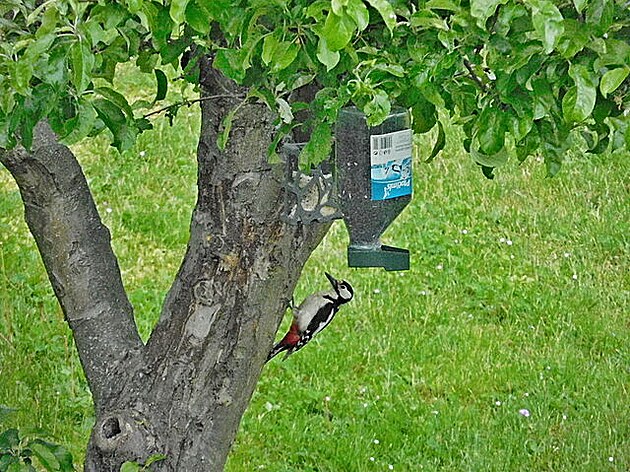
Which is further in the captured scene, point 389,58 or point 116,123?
point 116,123

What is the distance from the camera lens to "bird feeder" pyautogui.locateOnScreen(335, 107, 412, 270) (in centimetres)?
215

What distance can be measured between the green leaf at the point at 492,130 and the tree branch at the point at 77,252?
1.38 m

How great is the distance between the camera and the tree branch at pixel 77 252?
8.85 ft

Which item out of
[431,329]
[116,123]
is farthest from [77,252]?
[431,329]

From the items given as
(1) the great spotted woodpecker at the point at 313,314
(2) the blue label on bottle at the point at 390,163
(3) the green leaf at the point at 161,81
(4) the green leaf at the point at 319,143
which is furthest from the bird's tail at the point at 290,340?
(4) the green leaf at the point at 319,143

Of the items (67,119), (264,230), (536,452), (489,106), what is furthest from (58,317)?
(489,106)

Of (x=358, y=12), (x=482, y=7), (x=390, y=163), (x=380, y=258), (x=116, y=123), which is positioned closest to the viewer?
(x=358, y=12)

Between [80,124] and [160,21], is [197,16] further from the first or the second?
[80,124]

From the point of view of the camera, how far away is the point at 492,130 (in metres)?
1.59

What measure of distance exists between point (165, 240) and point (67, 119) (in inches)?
162

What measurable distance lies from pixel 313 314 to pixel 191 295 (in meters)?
0.93

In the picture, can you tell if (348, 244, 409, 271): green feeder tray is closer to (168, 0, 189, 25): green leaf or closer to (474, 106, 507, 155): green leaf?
(474, 106, 507, 155): green leaf

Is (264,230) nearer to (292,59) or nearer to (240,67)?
(240,67)

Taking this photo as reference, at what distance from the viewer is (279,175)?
2562mm
